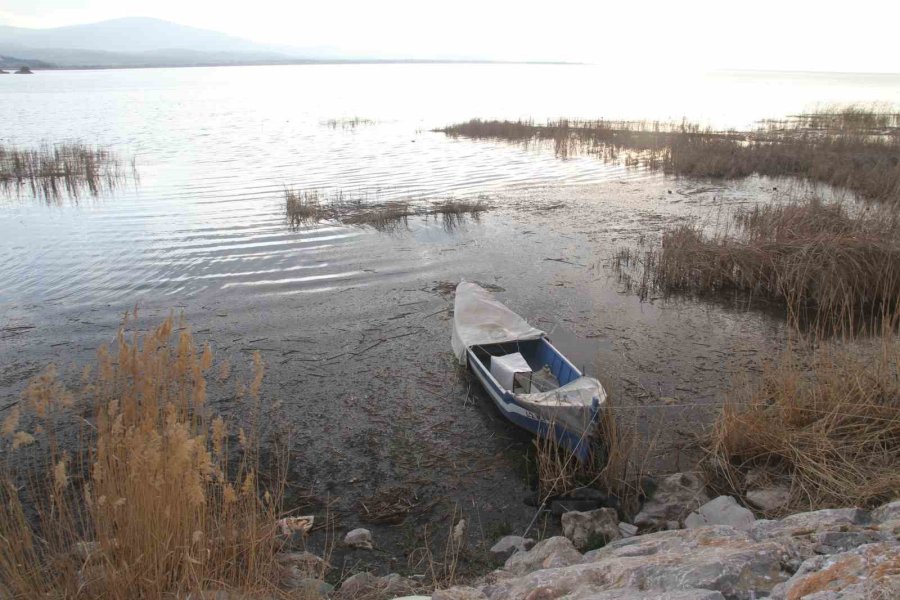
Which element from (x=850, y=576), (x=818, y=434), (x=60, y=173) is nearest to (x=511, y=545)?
(x=818, y=434)

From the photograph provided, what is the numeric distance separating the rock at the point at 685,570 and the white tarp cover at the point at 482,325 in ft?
17.3

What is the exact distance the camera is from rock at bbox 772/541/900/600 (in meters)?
2.94

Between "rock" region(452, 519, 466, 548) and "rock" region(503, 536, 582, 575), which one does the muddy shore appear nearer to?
"rock" region(452, 519, 466, 548)

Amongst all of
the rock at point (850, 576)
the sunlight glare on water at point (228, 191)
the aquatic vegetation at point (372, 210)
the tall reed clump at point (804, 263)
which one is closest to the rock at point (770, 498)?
Answer: the rock at point (850, 576)

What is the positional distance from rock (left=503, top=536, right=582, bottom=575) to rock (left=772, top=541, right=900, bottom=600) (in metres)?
2.29

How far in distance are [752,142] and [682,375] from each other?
2655 cm

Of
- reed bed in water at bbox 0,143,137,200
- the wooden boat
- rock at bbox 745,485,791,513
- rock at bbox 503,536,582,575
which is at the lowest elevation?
rock at bbox 503,536,582,575

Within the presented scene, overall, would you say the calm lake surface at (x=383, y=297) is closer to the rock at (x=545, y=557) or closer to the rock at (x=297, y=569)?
the rock at (x=545, y=557)

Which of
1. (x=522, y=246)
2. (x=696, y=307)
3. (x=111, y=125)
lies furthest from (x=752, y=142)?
(x=111, y=125)

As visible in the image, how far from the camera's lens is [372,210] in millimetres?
20484

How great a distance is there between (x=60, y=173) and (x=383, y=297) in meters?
19.6

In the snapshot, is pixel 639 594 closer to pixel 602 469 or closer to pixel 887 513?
pixel 887 513

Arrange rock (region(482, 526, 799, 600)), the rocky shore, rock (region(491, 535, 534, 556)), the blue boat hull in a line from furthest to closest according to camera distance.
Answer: the blue boat hull → rock (region(491, 535, 534, 556)) → rock (region(482, 526, 799, 600)) → the rocky shore

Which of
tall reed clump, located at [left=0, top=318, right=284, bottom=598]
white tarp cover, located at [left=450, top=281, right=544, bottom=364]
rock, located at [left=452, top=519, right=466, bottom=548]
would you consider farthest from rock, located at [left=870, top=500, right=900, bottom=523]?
white tarp cover, located at [left=450, top=281, right=544, bottom=364]
